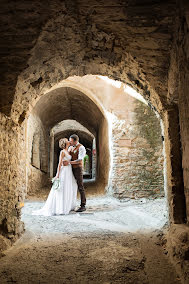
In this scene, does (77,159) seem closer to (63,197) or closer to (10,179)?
(63,197)

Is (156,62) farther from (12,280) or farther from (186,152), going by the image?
(12,280)

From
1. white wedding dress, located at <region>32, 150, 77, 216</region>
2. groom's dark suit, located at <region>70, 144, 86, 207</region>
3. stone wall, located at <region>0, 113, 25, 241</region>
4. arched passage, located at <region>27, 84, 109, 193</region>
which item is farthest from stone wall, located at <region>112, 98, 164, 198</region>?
stone wall, located at <region>0, 113, 25, 241</region>

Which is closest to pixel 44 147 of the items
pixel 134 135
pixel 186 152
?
pixel 134 135

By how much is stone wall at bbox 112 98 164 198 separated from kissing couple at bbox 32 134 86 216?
1399mm

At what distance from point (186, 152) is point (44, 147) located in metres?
7.89

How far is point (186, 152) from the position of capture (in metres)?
1.96

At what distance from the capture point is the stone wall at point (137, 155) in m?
5.92

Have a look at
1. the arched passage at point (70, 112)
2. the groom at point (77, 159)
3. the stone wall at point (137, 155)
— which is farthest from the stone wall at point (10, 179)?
the arched passage at point (70, 112)

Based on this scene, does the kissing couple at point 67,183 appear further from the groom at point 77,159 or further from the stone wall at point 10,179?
the stone wall at point 10,179

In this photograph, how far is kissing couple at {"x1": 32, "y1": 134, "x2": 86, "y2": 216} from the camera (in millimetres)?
4465

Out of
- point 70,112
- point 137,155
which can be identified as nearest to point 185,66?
point 137,155

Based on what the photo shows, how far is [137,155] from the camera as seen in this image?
238 inches

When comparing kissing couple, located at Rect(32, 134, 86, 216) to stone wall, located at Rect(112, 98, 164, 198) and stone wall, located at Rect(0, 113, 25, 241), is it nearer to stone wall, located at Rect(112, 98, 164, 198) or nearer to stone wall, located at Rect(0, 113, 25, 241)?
stone wall, located at Rect(112, 98, 164, 198)

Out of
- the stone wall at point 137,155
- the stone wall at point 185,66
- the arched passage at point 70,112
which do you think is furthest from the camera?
the arched passage at point 70,112
